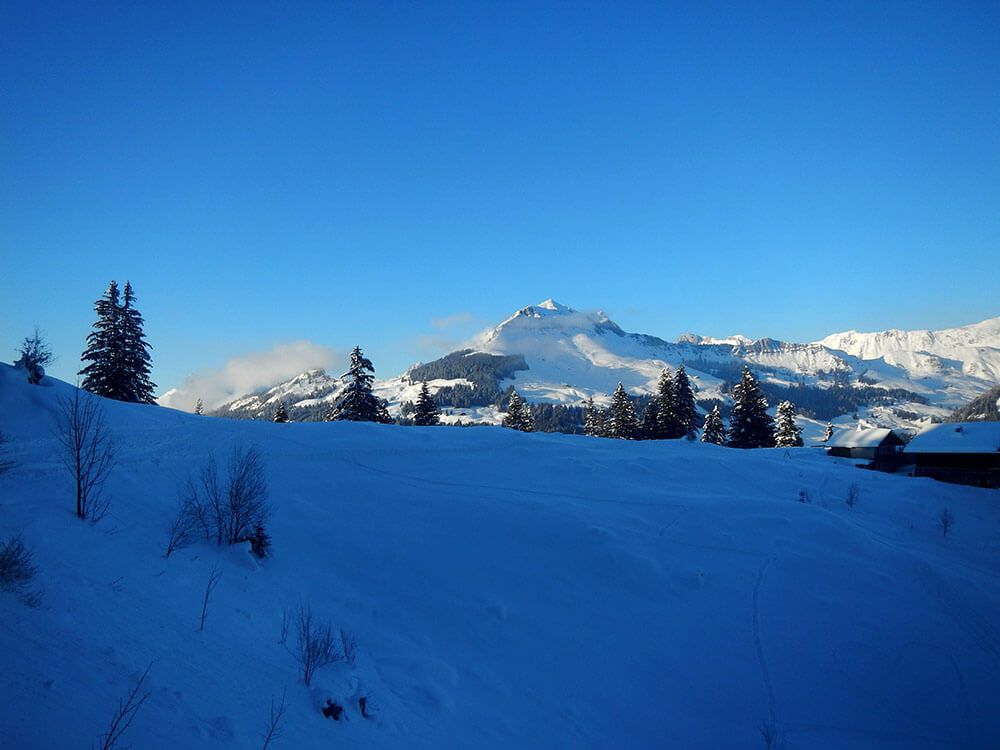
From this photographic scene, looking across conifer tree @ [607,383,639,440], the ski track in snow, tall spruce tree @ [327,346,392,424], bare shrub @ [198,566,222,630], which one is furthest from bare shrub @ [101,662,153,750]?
conifer tree @ [607,383,639,440]

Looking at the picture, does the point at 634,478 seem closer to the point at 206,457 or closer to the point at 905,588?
the point at 905,588

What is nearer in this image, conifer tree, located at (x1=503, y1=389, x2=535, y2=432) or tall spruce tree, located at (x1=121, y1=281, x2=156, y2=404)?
tall spruce tree, located at (x1=121, y1=281, x2=156, y2=404)

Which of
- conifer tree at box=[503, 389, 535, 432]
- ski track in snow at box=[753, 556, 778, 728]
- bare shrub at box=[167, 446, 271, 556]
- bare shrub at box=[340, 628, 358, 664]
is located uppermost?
conifer tree at box=[503, 389, 535, 432]

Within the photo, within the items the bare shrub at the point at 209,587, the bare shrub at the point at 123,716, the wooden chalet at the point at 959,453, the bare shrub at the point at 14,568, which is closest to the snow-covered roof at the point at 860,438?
the wooden chalet at the point at 959,453

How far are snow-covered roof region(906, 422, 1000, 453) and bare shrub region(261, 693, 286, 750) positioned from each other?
48.2 m

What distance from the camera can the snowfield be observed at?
→ 8.25 metres

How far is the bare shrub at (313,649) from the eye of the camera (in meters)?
9.96

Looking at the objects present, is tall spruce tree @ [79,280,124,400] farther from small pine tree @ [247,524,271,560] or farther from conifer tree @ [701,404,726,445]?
conifer tree @ [701,404,726,445]

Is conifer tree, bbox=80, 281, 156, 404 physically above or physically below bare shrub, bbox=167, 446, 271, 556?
above

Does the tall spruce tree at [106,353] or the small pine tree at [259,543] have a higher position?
the tall spruce tree at [106,353]

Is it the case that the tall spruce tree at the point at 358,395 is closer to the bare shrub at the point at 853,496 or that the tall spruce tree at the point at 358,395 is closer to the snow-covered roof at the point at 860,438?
the bare shrub at the point at 853,496

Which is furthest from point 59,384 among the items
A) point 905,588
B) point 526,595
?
point 905,588

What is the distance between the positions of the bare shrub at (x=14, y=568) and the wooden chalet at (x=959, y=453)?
164ft

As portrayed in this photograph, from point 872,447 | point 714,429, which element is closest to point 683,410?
point 714,429
